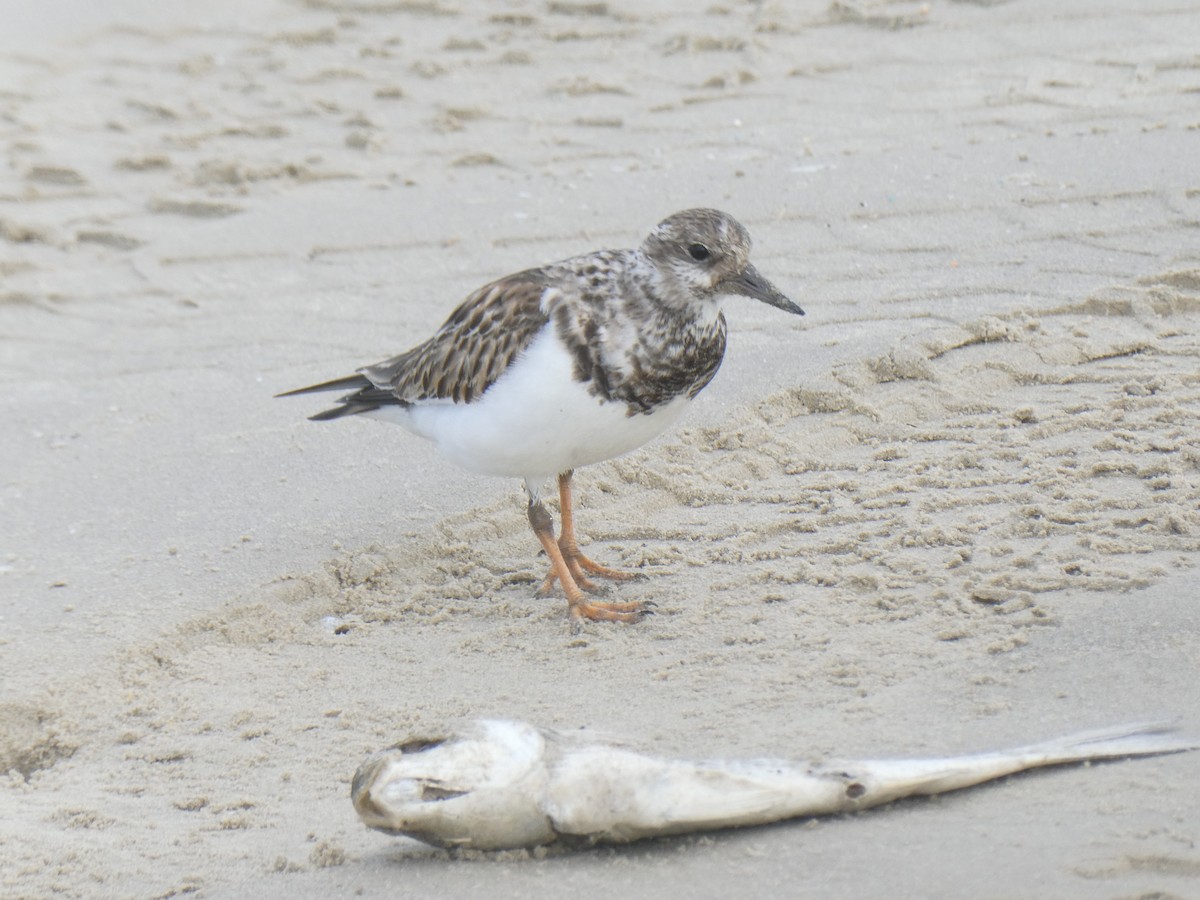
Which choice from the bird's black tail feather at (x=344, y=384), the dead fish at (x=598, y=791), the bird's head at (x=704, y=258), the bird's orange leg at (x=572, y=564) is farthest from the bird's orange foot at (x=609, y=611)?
the dead fish at (x=598, y=791)

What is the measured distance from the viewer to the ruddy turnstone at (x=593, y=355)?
3855mm

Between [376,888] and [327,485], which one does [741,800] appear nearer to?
[376,888]

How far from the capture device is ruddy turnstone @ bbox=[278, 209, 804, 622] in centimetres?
386

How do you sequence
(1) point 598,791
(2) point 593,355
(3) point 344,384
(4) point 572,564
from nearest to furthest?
(1) point 598,791
(2) point 593,355
(4) point 572,564
(3) point 344,384

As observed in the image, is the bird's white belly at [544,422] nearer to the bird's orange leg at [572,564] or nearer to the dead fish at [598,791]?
the bird's orange leg at [572,564]

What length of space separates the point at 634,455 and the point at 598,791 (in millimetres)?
2281

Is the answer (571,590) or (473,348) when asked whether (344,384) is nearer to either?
(473,348)

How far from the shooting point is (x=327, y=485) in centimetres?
479

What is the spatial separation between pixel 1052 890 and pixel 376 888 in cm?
112

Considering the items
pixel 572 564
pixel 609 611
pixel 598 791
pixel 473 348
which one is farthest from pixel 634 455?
pixel 598 791

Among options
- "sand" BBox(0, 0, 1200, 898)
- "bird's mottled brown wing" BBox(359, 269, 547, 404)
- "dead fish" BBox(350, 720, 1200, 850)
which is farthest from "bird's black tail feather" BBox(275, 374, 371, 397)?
"dead fish" BBox(350, 720, 1200, 850)

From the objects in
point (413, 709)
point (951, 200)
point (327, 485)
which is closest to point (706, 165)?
point (951, 200)

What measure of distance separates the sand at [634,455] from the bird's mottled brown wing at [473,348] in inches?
16.5

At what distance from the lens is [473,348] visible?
13.6ft
